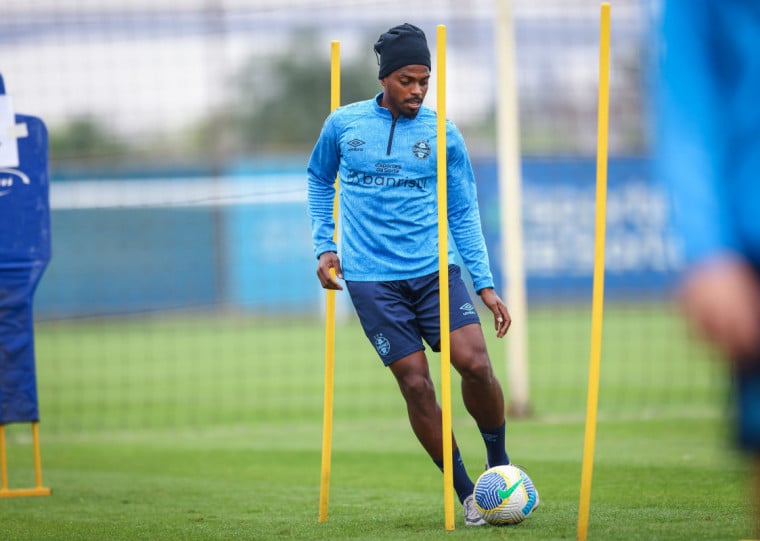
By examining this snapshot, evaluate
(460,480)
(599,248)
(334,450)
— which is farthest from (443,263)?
(334,450)

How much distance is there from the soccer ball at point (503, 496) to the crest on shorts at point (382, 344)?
0.75 metres

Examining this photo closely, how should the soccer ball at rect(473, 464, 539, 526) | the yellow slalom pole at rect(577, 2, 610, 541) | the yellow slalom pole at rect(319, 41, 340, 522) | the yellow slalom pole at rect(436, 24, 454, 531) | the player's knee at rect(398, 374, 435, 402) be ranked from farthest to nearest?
1. the yellow slalom pole at rect(319, 41, 340, 522)
2. the player's knee at rect(398, 374, 435, 402)
3. the soccer ball at rect(473, 464, 539, 526)
4. the yellow slalom pole at rect(436, 24, 454, 531)
5. the yellow slalom pole at rect(577, 2, 610, 541)

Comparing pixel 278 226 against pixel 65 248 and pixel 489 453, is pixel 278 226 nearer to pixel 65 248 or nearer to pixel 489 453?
pixel 65 248

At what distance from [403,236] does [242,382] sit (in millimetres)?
11349

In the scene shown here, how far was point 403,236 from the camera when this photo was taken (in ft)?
19.9

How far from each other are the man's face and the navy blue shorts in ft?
2.71

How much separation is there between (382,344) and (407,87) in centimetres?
125

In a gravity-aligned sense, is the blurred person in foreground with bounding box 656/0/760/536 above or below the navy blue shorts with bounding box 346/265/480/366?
above

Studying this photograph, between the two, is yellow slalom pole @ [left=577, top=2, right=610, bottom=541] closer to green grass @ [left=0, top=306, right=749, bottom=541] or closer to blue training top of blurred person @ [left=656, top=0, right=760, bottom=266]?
green grass @ [left=0, top=306, right=749, bottom=541]

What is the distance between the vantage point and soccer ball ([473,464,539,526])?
5.84m

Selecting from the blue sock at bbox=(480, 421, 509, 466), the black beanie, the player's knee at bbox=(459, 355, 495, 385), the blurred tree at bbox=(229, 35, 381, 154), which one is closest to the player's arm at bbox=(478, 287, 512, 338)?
the player's knee at bbox=(459, 355, 495, 385)

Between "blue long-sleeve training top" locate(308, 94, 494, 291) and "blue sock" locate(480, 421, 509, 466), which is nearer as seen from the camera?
"blue long-sleeve training top" locate(308, 94, 494, 291)

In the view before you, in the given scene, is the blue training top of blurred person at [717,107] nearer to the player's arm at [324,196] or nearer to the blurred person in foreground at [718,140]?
the blurred person in foreground at [718,140]

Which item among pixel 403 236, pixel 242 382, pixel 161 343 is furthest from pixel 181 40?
pixel 403 236
